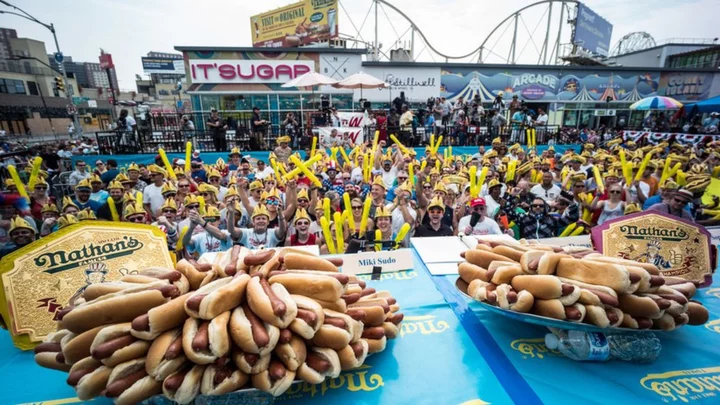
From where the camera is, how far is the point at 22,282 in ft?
5.39

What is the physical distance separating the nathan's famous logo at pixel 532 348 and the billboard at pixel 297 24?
2177 centimetres

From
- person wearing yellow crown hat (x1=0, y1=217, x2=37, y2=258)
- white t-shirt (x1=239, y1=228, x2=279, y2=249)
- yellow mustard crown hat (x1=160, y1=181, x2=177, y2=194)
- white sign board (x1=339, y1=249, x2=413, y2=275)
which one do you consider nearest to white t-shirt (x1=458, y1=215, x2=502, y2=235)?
white sign board (x1=339, y1=249, x2=413, y2=275)

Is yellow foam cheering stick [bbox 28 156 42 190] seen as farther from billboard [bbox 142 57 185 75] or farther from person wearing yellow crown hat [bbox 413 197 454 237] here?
billboard [bbox 142 57 185 75]

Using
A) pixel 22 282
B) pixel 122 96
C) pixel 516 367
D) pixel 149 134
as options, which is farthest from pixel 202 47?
pixel 122 96

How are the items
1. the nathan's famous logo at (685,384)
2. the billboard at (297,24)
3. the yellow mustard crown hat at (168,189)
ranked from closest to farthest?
the nathan's famous logo at (685,384) < the yellow mustard crown hat at (168,189) < the billboard at (297,24)

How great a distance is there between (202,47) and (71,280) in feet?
59.1

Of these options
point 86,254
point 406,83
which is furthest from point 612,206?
point 406,83

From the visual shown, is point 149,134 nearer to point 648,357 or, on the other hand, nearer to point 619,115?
point 648,357

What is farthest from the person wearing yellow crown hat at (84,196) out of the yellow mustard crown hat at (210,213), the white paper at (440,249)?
the white paper at (440,249)

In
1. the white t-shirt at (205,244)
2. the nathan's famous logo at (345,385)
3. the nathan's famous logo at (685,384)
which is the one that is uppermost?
the nathan's famous logo at (685,384)

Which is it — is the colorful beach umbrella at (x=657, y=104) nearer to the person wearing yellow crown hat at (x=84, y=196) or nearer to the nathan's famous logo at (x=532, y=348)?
the nathan's famous logo at (x=532, y=348)

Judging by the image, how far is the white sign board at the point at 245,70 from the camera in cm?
1644

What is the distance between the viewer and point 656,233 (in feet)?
6.94

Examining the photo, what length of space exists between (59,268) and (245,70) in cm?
1734
